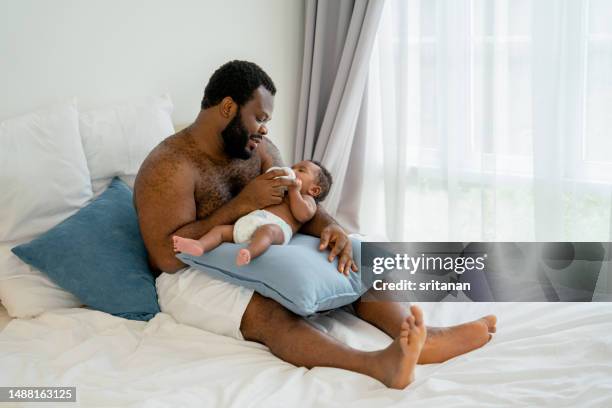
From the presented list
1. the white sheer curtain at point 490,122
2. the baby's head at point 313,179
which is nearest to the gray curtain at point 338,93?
the white sheer curtain at point 490,122

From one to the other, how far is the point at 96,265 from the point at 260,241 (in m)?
0.53

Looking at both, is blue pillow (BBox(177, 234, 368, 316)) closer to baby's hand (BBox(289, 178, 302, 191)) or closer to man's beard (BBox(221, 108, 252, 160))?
baby's hand (BBox(289, 178, 302, 191))

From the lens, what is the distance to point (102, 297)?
2053mm

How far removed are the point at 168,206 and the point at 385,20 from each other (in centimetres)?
161

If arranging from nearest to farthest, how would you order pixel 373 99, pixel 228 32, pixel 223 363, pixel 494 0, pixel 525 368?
pixel 525 368 < pixel 223 363 < pixel 494 0 < pixel 228 32 < pixel 373 99

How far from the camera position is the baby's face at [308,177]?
228 centimetres

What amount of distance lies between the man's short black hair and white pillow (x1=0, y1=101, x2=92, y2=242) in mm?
472

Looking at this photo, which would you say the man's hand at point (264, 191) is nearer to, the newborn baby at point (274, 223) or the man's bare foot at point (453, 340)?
the newborn baby at point (274, 223)

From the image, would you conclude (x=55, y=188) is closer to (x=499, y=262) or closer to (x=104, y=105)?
(x=104, y=105)

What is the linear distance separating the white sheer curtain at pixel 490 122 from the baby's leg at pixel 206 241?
4.34 ft

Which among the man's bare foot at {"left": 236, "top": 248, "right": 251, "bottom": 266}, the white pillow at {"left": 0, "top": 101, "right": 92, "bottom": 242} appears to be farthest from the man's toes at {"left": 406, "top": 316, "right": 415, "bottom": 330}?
the white pillow at {"left": 0, "top": 101, "right": 92, "bottom": 242}

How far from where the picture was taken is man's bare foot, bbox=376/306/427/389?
157cm

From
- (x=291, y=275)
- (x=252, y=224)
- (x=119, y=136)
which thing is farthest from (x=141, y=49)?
(x=291, y=275)

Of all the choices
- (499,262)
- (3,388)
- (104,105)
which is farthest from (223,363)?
(499,262)
